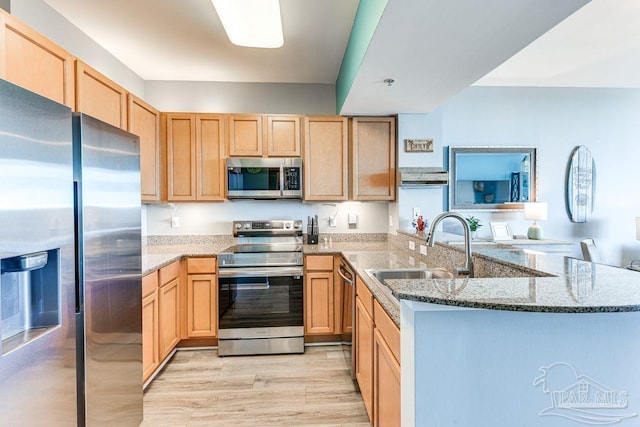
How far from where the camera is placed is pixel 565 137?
12.3 ft

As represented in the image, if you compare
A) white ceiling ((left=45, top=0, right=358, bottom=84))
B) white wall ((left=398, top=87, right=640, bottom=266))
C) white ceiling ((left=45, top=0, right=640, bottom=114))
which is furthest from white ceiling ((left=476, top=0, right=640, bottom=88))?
white ceiling ((left=45, top=0, right=358, bottom=84))

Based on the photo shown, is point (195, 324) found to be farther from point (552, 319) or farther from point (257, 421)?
point (552, 319)

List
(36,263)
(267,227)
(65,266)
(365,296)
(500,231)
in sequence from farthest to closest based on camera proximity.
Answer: (500,231), (267,227), (365,296), (65,266), (36,263)

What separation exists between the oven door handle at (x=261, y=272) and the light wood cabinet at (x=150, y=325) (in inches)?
22.3

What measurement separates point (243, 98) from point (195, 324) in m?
2.35

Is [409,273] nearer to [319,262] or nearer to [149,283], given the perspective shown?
[319,262]

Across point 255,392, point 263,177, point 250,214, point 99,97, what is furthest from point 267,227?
point 99,97

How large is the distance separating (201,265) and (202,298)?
0.30 m

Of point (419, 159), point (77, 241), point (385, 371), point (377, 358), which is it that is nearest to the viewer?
point (77, 241)

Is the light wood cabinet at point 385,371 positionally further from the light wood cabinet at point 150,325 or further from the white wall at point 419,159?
the white wall at point 419,159

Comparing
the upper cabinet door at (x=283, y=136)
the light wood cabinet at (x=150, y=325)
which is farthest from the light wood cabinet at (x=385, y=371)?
the upper cabinet door at (x=283, y=136)

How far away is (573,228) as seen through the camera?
377 cm

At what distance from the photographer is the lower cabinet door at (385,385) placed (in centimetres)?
127

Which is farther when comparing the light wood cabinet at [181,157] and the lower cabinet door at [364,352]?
the light wood cabinet at [181,157]
